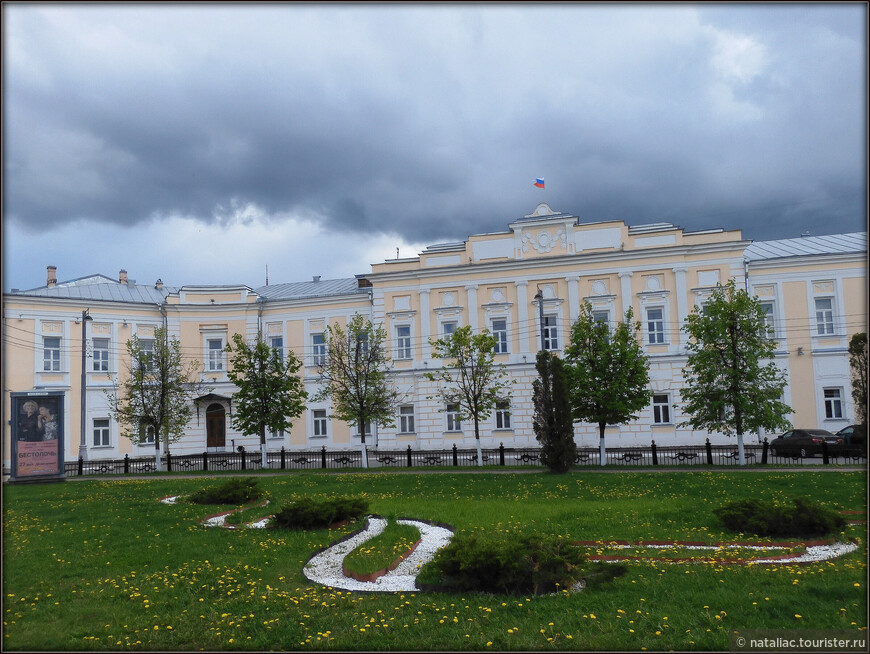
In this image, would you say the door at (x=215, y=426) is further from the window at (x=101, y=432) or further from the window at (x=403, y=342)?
the window at (x=403, y=342)

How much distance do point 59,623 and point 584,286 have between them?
34538 mm

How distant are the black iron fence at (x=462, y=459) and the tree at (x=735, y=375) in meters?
1.16

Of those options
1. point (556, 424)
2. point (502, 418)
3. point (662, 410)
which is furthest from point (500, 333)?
point (556, 424)

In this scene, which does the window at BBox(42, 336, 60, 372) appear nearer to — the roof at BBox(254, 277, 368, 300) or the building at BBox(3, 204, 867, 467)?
the building at BBox(3, 204, 867, 467)

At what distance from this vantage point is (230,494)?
58.9 feet

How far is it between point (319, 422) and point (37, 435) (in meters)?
19.0

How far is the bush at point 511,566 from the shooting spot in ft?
27.3

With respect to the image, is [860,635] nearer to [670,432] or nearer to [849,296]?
[670,432]

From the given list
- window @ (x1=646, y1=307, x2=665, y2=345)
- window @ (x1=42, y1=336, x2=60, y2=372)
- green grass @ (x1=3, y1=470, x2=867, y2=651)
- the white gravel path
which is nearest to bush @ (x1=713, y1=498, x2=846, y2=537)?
green grass @ (x1=3, y1=470, x2=867, y2=651)

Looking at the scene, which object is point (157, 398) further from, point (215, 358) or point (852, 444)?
point (852, 444)

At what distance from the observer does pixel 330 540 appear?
12242 mm

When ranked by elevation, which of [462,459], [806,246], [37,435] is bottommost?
[462,459]

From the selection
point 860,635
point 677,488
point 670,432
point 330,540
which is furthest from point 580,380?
point 860,635

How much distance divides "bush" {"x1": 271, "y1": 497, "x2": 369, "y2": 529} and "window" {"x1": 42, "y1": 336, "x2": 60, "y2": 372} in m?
32.5
